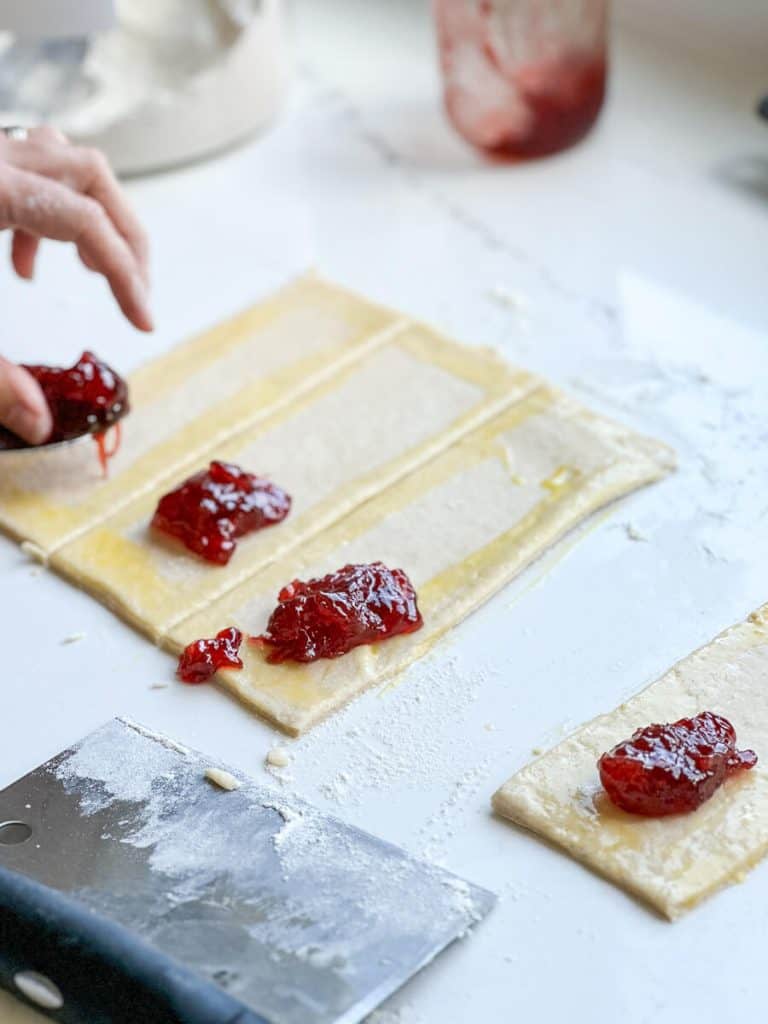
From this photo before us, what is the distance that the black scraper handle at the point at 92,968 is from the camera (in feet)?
3.79

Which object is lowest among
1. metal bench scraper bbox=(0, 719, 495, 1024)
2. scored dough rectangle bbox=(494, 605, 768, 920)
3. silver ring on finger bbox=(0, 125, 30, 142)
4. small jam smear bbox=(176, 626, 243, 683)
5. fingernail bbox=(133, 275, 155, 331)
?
small jam smear bbox=(176, 626, 243, 683)

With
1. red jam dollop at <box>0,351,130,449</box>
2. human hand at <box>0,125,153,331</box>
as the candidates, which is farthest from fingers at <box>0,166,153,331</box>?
red jam dollop at <box>0,351,130,449</box>

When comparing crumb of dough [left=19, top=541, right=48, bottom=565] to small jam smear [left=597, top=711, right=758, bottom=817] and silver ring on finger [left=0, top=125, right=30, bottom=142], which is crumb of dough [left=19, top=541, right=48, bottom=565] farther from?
small jam smear [left=597, top=711, right=758, bottom=817]

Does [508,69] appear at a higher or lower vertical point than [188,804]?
higher

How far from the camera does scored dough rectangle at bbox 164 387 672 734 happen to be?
1586mm

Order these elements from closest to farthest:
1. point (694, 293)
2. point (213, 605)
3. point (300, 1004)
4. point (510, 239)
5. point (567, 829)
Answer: point (300, 1004), point (567, 829), point (213, 605), point (694, 293), point (510, 239)

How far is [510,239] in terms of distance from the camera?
94.7 inches

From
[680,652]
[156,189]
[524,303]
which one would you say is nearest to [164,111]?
[156,189]

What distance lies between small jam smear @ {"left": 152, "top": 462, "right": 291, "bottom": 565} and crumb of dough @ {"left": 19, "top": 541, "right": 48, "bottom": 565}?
0.49 ft

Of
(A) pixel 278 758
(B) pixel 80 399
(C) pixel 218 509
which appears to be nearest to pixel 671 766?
(A) pixel 278 758

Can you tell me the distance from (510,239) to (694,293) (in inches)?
14.1

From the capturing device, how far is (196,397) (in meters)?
2.06

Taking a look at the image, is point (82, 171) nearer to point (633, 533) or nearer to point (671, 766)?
point (633, 533)

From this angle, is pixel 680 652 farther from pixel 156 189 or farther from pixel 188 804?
pixel 156 189
